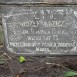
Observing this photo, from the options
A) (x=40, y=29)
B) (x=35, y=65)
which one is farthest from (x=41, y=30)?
(x=35, y=65)

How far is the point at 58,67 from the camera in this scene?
237cm

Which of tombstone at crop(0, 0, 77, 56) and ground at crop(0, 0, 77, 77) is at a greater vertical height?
tombstone at crop(0, 0, 77, 56)

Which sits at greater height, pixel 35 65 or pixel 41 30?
pixel 41 30

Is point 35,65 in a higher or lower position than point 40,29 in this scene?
lower

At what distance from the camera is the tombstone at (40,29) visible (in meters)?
2.34

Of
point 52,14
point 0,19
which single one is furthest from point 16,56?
point 52,14

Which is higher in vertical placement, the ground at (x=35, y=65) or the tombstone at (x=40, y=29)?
the tombstone at (x=40, y=29)

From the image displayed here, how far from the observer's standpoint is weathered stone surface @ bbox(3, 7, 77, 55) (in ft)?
7.69

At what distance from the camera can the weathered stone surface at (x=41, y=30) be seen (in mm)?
2344

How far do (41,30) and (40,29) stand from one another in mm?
14

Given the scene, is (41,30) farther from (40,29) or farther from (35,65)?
(35,65)

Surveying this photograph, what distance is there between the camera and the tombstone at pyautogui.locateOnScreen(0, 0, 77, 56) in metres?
2.34

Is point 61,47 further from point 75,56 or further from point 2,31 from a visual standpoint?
point 2,31

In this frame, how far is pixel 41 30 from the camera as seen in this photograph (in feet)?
7.91
